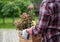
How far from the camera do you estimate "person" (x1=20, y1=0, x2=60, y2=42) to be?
1.40 metres

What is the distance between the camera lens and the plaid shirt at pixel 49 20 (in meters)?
1.40

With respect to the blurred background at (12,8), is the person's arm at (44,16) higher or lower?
higher

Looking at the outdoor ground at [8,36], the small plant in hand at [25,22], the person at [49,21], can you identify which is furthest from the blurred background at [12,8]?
the person at [49,21]

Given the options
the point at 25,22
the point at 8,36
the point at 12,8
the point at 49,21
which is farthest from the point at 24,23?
the point at 12,8

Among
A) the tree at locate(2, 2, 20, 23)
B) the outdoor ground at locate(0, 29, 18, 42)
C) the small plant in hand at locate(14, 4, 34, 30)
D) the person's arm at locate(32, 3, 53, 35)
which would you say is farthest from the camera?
the tree at locate(2, 2, 20, 23)

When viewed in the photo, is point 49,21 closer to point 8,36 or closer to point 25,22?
point 25,22

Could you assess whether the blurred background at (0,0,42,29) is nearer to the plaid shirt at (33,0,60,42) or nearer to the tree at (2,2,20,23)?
the tree at (2,2,20,23)

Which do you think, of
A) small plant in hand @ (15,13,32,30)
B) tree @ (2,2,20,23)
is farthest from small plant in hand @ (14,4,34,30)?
tree @ (2,2,20,23)

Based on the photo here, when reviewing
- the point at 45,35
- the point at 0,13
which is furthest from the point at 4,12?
the point at 45,35

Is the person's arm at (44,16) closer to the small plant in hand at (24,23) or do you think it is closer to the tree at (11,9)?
the small plant in hand at (24,23)

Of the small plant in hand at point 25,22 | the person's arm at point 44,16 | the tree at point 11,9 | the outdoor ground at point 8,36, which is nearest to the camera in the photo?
the person's arm at point 44,16

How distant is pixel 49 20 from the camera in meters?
1.42

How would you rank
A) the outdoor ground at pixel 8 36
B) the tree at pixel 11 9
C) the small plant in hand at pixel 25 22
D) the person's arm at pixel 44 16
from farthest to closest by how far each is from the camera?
the tree at pixel 11 9 < the outdoor ground at pixel 8 36 < the small plant in hand at pixel 25 22 < the person's arm at pixel 44 16

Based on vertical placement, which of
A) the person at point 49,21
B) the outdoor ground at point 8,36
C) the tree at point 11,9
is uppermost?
the person at point 49,21
